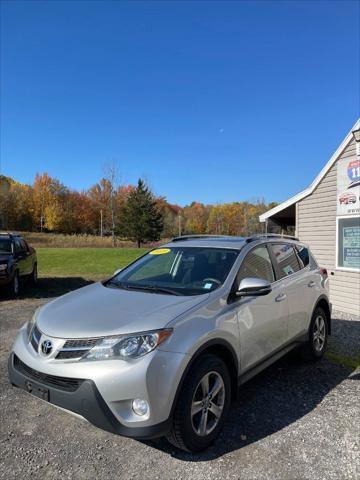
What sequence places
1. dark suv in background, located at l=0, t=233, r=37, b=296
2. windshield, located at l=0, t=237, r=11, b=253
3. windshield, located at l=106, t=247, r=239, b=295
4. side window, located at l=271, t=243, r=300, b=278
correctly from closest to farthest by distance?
windshield, located at l=106, t=247, r=239, b=295
side window, located at l=271, t=243, r=300, b=278
dark suv in background, located at l=0, t=233, r=37, b=296
windshield, located at l=0, t=237, r=11, b=253

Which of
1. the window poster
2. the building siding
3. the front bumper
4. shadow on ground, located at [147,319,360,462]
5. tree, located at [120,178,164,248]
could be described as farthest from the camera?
tree, located at [120,178,164,248]

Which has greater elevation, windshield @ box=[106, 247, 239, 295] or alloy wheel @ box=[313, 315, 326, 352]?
windshield @ box=[106, 247, 239, 295]

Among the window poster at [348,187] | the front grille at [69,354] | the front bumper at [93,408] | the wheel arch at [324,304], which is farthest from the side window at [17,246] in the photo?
the front bumper at [93,408]

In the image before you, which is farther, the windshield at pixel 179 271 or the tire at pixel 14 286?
the tire at pixel 14 286

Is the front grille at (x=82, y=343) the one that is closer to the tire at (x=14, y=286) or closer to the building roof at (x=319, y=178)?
the building roof at (x=319, y=178)

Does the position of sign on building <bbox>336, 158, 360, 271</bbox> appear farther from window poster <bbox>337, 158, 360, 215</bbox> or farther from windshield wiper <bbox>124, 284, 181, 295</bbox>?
→ windshield wiper <bbox>124, 284, 181, 295</bbox>

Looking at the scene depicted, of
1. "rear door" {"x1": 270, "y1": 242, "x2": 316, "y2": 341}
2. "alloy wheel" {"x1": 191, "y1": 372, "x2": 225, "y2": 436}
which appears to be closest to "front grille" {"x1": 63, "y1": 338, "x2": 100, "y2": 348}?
"alloy wheel" {"x1": 191, "y1": 372, "x2": 225, "y2": 436}

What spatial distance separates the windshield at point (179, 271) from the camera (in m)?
3.80

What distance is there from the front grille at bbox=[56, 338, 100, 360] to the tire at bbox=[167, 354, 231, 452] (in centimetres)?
75

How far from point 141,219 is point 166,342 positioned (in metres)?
50.5

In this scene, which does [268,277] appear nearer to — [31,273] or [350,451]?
[350,451]

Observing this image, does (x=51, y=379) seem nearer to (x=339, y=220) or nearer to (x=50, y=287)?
(x=339, y=220)

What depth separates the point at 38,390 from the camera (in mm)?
3035

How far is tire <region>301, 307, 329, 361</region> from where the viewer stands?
5238 millimetres
